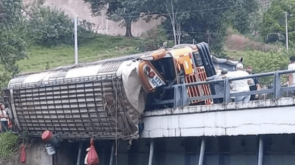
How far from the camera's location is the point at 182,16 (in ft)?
150

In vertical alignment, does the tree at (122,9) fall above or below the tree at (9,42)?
above

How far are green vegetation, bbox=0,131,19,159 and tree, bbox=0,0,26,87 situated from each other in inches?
205

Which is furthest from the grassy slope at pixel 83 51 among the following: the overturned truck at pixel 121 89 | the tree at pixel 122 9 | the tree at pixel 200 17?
the overturned truck at pixel 121 89

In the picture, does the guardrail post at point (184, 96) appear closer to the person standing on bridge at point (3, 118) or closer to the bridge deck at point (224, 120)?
the bridge deck at point (224, 120)

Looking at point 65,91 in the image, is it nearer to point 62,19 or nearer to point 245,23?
point 245,23

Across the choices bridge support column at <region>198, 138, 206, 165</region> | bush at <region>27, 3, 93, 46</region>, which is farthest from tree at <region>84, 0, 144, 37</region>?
bridge support column at <region>198, 138, 206, 165</region>

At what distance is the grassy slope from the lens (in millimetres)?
44219

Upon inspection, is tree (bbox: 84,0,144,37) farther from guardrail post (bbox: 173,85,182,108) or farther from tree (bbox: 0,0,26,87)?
guardrail post (bbox: 173,85,182,108)

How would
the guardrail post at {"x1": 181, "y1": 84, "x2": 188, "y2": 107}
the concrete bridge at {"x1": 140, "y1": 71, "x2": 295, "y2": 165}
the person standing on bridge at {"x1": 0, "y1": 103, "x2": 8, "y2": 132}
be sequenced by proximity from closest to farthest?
the concrete bridge at {"x1": 140, "y1": 71, "x2": 295, "y2": 165}, the guardrail post at {"x1": 181, "y1": 84, "x2": 188, "y2": 107}, the person standing on bridge at {"x1": 0, "y1": 103, "x2": 8, "y2": 132}

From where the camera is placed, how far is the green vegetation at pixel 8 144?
20.3 m

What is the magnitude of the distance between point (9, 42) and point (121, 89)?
11564 mm

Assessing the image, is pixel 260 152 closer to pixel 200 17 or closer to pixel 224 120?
Answer: pixel 224 120

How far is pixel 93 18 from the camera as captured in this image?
207 ft

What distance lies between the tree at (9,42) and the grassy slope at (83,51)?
14975 millimetres
